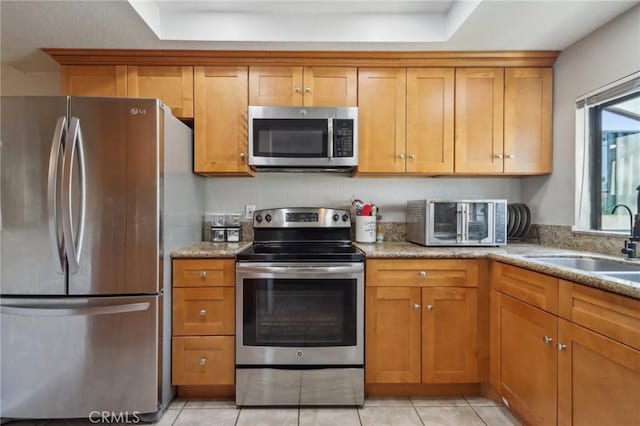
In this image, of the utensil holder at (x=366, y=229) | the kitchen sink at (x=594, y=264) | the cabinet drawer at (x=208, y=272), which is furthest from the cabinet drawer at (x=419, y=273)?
the cabinet drawer at (x=208, y=272)

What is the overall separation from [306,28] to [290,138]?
0.69 metres

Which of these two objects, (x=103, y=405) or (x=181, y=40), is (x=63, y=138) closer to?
(x=181, y=40)

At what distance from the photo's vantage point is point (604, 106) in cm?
203

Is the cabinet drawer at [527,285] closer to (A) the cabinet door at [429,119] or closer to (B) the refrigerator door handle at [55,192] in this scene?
(A) the cabinet door at [429,119]

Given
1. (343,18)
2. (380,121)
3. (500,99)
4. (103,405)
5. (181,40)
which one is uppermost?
(343,18)

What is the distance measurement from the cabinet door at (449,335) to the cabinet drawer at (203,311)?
3.82 feet

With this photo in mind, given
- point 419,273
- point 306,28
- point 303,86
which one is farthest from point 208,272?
point 306,28

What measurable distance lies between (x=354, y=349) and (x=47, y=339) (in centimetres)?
164

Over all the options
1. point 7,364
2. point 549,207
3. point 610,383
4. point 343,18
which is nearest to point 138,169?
point 7,364

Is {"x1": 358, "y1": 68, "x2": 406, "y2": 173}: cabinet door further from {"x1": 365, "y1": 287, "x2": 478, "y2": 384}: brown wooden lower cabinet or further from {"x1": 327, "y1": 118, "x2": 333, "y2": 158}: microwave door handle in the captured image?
{"x1": 365, "y1": 287, "x2": 478, "y2": 384}: brown wooden lower cabinet

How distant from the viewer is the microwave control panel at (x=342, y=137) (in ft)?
7.26

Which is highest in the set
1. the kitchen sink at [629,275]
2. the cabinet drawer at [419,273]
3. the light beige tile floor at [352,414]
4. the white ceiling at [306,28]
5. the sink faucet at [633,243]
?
the white ceiling at [306,28]

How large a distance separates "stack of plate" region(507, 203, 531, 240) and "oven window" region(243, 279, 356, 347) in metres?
1.40

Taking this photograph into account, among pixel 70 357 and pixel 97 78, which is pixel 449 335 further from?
pixel 97 78
